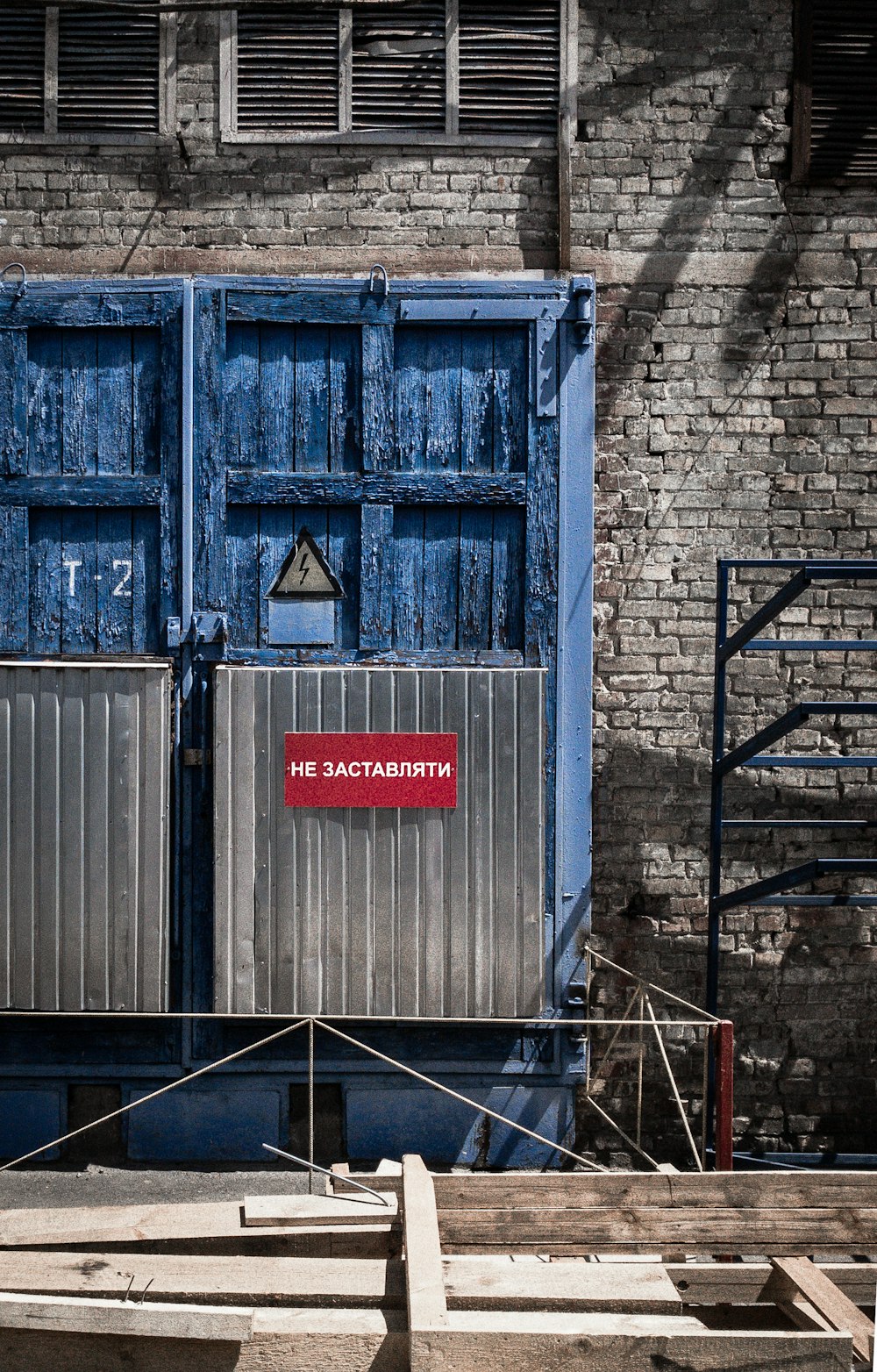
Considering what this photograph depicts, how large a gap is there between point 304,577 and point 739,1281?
3844mm

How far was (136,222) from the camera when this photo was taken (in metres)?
6.14

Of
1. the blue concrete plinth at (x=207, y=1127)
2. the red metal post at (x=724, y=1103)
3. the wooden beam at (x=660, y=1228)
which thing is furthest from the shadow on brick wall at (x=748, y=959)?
the wooden beam at (x=660, y=1228)

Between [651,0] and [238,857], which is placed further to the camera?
[651,0]

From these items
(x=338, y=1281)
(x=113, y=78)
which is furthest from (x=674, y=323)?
(x=338, y=1281)

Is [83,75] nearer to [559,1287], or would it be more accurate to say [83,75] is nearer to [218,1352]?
[218,1352]

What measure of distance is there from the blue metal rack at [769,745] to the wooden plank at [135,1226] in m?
2.47

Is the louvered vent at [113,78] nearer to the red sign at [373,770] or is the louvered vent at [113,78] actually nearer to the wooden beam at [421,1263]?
the red sign at [373,770]

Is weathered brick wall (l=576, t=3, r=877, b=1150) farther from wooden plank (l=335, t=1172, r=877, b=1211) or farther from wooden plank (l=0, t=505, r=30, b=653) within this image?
wooden plank (l=0, t=505, r=30, b=653)

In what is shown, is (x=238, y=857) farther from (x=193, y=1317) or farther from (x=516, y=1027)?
(x=193, y=1317)

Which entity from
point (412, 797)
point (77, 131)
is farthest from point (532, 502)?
point (77, 131)

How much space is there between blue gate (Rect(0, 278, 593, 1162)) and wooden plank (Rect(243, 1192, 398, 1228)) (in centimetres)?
171

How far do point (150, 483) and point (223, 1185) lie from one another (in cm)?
370

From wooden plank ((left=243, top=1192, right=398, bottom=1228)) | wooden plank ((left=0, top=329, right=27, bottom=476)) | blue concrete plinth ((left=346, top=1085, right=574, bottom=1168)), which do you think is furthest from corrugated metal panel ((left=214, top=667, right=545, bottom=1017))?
wooden plank ((left=0, top=329, right=27, bottom=476))

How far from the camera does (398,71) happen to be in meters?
6.20
